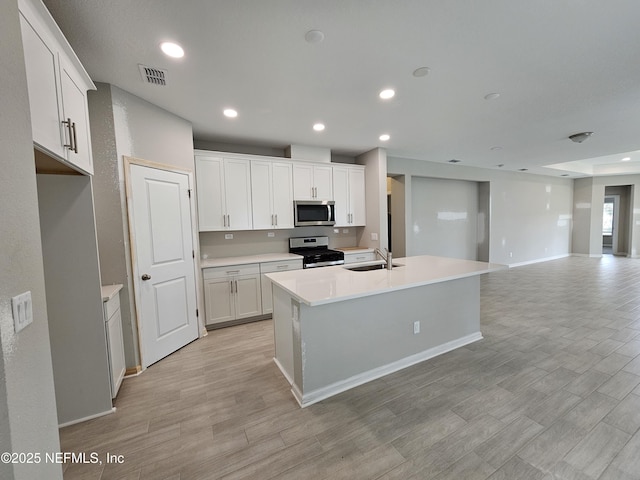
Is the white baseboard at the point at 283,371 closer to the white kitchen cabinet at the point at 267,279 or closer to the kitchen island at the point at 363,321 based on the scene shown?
the kitchen island at the point at 363,321

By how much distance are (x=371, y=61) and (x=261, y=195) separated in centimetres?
248

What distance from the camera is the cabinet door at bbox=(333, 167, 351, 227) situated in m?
4.61

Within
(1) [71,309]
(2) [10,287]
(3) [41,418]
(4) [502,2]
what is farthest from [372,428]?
(4) [502,2]

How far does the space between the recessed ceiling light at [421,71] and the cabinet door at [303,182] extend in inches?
91.1

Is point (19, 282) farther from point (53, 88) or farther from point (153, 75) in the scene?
point (153, 75)

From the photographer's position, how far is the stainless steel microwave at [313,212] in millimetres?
4293

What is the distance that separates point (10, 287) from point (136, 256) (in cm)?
190

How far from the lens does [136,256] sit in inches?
101

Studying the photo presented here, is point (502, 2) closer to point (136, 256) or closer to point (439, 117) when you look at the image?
point (439, 117)

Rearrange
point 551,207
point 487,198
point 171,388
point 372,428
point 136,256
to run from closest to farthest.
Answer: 1. point 372,428
2. point 171,388
3. point 136,256
4. point 487,198
5. point 551,207

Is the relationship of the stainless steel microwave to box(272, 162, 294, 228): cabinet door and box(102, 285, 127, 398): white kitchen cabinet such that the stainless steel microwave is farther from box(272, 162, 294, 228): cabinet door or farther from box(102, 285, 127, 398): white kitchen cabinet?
box(102, 285, 127, 398): white kitchen cabinet

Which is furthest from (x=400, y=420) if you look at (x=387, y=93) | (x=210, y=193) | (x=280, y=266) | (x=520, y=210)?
(x=520, y=210)

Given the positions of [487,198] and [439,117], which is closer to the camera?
[439,117]

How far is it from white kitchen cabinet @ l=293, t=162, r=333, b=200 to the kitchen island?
6.26 ft
